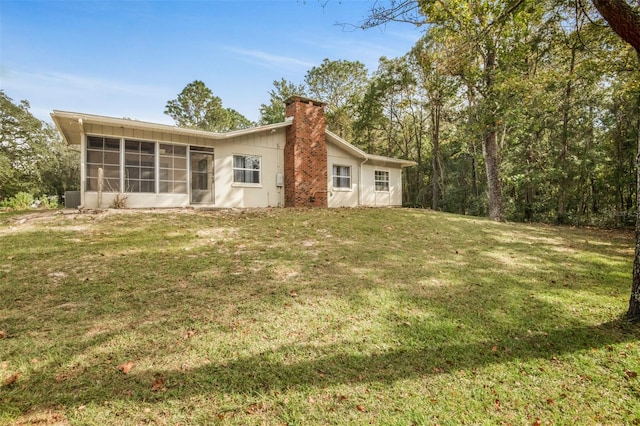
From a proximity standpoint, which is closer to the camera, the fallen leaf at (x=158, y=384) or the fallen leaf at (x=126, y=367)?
the fallen leaf at (x=158, y=384)

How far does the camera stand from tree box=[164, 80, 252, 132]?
33.3 m

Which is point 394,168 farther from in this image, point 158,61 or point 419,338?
point 419,338

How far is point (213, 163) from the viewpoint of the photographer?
12.0 metres

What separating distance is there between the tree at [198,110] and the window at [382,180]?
22385 mm

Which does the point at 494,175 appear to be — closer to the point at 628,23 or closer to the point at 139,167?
the point at 628,23

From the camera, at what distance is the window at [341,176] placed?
50.2 ft

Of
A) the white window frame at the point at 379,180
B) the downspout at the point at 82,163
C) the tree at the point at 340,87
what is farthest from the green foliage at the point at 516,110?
Answer: the downspout at the point at 82,163

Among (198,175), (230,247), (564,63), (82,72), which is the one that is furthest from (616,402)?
(82,72)

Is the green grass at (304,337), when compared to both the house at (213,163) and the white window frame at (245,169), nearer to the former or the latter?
the house at (213,163)

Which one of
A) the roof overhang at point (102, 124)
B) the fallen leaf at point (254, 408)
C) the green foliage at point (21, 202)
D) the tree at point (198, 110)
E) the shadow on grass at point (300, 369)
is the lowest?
the fallen leaf at point (254, 408)

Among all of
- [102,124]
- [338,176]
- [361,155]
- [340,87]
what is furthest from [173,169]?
[340,87]

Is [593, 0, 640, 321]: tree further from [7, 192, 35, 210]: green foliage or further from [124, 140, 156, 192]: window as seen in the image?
[7, 192, 35, 210]: green foliage

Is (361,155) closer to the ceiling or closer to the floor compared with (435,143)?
closer to the floor

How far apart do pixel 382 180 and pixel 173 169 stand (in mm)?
10719
